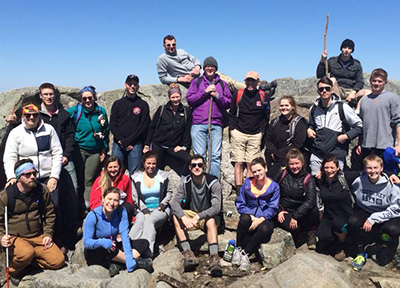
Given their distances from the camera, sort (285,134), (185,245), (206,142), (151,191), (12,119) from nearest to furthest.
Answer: (185,245), (151,191), (12,119), (285,134), (206,142)

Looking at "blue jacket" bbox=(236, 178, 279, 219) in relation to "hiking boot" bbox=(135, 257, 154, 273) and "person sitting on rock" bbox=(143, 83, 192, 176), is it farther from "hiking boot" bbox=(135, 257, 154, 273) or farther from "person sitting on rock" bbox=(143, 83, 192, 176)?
"hiking boot" bbox=(135, 257, 154, 273)

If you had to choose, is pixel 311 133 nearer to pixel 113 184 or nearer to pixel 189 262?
pixel 189 262

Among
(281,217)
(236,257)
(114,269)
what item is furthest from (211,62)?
(114,269)

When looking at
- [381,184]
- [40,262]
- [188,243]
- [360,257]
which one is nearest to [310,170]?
[381,184]

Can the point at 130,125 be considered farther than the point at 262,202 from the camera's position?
Yes

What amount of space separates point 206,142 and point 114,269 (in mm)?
4109

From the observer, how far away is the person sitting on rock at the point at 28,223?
7.44 metres

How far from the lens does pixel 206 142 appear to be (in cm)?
978

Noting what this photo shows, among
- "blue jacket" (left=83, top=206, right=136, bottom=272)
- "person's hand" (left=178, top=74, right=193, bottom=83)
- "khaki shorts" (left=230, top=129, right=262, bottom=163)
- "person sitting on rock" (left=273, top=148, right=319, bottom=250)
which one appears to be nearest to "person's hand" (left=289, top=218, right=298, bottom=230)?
"person sitting on rock" (left=273, top=148, right=319, bottom=250)

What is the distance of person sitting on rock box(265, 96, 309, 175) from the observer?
8.98 meters

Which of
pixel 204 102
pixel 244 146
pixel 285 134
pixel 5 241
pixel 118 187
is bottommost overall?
pixel 5 241

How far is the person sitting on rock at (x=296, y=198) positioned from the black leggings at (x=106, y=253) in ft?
10.8

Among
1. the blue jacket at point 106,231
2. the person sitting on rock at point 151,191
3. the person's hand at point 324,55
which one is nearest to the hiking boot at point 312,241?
the person sitting on rock at point 151,191

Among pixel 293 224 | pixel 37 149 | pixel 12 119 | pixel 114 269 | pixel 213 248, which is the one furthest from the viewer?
pixel 12 119
